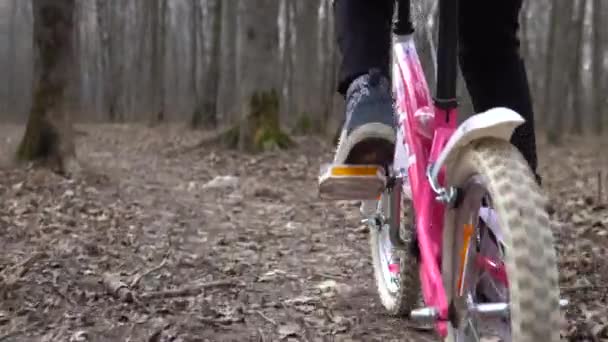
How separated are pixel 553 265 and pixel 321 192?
3.70 feet

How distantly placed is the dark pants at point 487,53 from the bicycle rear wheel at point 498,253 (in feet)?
1.67

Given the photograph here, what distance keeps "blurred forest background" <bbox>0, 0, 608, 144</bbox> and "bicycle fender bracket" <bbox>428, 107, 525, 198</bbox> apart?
79cm

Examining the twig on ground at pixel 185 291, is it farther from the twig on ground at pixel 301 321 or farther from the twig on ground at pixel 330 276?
the twig on ground at pixel 330 276

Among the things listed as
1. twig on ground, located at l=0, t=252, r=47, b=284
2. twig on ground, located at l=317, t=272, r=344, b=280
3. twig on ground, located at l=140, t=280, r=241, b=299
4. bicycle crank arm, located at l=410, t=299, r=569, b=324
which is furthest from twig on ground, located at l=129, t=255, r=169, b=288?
bicycle crank arm, located at l=410, t=299, r=569, b=324

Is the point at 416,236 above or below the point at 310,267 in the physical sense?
above

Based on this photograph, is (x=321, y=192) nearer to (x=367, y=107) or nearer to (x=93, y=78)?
(x=367, y=107)

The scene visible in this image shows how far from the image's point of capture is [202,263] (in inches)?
141

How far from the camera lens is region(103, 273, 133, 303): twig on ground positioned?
2.89 meters

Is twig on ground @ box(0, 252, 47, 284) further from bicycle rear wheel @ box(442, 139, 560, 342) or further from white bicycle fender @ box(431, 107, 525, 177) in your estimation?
white bicycle fender @ box(431, 107, 525, 177)

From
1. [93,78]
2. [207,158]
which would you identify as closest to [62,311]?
[207,158]

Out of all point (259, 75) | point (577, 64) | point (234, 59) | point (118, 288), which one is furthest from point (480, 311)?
point (234, 59)

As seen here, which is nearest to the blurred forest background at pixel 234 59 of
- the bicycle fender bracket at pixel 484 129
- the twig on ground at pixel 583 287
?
the bicycle fender bracket at pixel 484 129

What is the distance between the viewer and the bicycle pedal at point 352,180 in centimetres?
230

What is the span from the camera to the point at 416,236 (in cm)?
200
